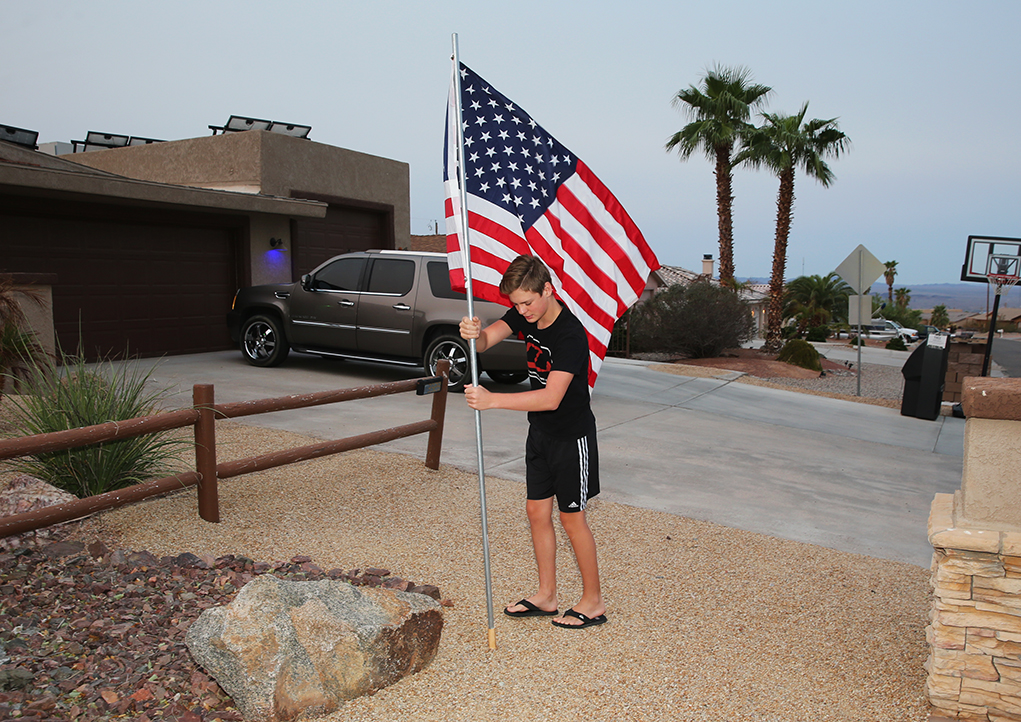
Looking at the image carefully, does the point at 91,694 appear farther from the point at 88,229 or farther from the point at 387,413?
the point at 88,229

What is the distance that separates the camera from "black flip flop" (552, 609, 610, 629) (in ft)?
14.0

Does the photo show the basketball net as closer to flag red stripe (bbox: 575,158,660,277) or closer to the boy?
flag red stripe (bbox: 575,158,660,277)

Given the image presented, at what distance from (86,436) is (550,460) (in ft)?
8.92

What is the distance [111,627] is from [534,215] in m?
2.99

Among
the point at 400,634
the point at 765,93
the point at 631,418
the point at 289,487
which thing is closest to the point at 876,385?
the point at 631,418

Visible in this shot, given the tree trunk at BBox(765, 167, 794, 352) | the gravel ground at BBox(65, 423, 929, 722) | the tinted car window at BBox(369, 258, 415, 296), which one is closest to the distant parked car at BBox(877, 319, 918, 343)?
the tree trunk at BBox(765, 167, 794, 352)

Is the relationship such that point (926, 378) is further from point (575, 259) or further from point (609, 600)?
point (575, 259)

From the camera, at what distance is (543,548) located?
14.1ft

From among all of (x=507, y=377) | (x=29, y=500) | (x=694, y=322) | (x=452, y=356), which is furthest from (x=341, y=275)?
(x=694, y=322)

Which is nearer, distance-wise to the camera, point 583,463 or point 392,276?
point 583,463

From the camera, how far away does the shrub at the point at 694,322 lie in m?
23.2

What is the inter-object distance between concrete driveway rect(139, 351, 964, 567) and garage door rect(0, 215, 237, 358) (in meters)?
0.93

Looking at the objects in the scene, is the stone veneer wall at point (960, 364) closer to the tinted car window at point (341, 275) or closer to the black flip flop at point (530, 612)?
the tinted car window at point (341, 275)

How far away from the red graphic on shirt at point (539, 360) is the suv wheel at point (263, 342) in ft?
30.0
